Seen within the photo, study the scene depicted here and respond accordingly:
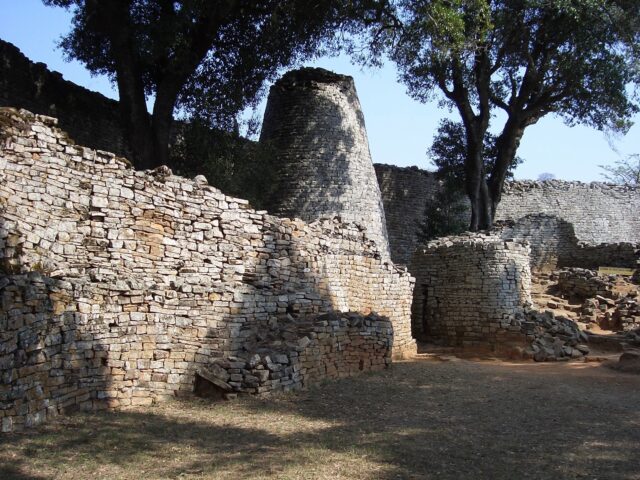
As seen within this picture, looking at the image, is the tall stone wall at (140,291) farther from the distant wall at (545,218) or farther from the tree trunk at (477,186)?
the distant wall at (545,218)

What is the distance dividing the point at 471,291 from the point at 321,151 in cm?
516

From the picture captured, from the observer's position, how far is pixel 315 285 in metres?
11.0

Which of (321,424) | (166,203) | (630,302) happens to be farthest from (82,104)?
(630,302)

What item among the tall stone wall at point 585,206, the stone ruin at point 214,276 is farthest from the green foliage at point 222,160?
the tall stone wall at point 585,206

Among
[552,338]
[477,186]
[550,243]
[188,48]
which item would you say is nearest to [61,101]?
[188,48]

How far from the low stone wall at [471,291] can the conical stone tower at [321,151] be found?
155 centimetres

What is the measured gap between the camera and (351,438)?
20.4 feet

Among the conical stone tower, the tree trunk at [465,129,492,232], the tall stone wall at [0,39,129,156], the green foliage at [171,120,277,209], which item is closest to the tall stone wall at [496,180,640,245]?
the tree trunk at [465,129,492,232]

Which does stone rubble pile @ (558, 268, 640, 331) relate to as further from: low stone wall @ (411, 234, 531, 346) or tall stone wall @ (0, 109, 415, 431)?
tall stone wall @ (0, 109, 415, 431)

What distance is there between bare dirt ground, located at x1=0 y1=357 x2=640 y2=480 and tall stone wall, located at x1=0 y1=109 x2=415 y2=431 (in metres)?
0.41

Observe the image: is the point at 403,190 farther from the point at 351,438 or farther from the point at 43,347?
the point at 43,347

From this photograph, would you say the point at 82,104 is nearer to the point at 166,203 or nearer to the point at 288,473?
the point at 166,203

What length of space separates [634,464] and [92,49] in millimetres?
14324

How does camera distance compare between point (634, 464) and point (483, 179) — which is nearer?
point (634, 464)
